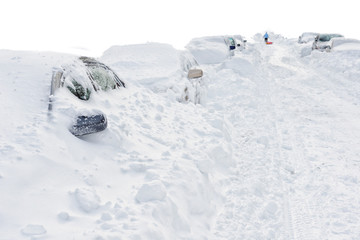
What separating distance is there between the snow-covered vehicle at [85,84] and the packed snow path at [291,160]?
2.12 metres

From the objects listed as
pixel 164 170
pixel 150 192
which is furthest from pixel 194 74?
pixel 150 192

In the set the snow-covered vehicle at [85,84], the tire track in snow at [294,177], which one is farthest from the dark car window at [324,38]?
the snow-covered vehicle at [85,84]

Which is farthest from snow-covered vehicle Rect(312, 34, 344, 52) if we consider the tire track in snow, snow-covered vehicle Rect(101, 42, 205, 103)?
the tire track in snow

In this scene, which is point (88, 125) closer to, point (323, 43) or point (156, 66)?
point (156, 66)

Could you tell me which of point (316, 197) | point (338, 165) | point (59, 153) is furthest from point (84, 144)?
point (338, 165)

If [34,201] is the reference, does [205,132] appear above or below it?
below

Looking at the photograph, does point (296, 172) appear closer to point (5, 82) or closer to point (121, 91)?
point (121, 91)

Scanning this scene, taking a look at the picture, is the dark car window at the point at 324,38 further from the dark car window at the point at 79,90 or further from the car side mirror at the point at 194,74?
the dark car window at the point at 79,90

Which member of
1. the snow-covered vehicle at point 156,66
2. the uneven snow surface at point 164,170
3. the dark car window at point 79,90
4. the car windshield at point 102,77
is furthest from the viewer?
the snow-covered vehicle at point 156,66

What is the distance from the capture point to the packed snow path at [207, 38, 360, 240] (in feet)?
12.0

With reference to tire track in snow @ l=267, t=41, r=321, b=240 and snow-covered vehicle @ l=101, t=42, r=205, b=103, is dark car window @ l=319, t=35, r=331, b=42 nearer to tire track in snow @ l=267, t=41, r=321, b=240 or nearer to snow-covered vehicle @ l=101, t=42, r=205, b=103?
snow-covered vehicle @ l=101, t=42, r=205, b=103

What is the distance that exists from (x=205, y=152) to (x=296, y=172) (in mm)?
1557

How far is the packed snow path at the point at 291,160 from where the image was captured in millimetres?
3662

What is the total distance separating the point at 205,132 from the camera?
6.04m
